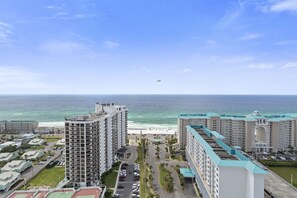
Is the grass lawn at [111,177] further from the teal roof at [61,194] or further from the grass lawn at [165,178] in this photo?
the teal roof at [61,194]

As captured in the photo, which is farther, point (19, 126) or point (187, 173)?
point (19, 126)

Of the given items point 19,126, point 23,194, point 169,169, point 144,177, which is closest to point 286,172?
point 169,169

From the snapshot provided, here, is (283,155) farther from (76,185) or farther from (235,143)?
(76,185)

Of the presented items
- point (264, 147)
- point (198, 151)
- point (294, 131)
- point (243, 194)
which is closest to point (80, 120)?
point (198, 151)

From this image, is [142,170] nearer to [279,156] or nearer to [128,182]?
[128,182]

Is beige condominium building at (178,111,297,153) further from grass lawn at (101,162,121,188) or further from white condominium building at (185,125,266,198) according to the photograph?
white condominium building at (185,125,266,198)

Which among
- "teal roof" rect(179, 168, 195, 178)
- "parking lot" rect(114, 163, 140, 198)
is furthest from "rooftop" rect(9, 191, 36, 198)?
"teal roof" rect(179, 168, 195, 178)
